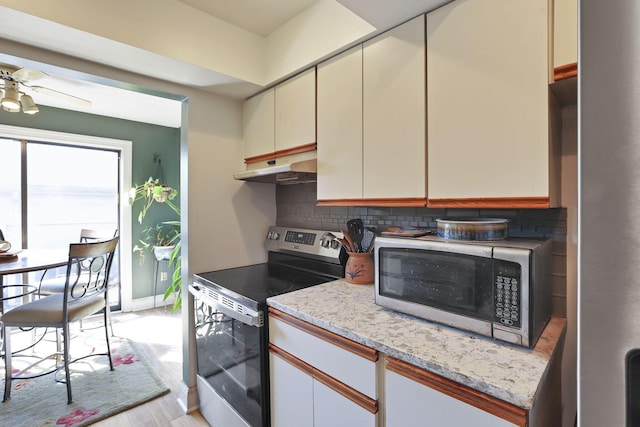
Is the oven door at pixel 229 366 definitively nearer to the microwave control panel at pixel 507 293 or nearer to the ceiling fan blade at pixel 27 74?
the microwave control panel at pixel 507 293

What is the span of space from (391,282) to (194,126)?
164 centimetres

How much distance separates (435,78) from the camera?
3.87ft

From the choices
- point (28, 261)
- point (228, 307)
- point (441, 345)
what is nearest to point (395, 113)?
point (441, 345)

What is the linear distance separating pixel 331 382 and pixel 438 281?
0.56 metres

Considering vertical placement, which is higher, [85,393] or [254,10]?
[254,10]

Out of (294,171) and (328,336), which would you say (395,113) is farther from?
(328,336)

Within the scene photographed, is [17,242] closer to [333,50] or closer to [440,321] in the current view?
[333,50]

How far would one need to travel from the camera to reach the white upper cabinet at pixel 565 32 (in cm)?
88

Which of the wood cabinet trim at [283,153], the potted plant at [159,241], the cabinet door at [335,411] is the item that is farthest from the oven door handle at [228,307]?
the potted plant at [159,241]

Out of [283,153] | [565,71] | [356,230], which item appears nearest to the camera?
[565,71]

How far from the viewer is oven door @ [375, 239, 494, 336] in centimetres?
94

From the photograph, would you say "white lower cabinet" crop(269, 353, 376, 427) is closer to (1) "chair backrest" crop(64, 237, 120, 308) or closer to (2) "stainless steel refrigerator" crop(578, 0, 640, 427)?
(2) "stainless steel refrigerator" crop(578, 0, 640, 427)

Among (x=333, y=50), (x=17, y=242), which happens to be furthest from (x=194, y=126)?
(x=17, y=242)

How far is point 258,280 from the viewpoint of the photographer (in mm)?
1791
